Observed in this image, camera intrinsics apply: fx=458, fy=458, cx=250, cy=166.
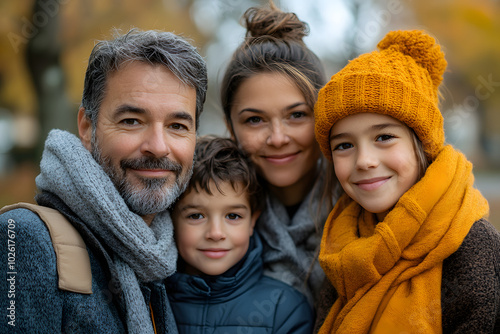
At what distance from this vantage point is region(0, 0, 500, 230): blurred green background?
27.7 ft

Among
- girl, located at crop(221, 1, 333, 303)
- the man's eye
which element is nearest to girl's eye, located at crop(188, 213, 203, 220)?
Answer: girl, located at crop(221, 1, 333, 303)

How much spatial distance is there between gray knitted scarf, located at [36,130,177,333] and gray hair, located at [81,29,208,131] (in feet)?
1.12

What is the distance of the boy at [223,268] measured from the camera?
9.00ft

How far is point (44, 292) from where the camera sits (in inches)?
77.6

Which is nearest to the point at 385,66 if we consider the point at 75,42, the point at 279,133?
the point at 279,133

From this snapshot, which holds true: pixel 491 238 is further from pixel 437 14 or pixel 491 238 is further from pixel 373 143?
pixel 437 14

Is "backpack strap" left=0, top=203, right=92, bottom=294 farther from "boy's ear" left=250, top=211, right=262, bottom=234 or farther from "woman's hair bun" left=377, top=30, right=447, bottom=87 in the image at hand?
"woman's hair bun" left=377, top=30, right=447, bottom=87

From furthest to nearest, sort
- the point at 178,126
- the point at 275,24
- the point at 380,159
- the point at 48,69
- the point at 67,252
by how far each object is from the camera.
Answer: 1. the point at 48,69
2. the point at 275,24
3. the point at 178,126
4. the point at 380,159
5. the point at 67,252

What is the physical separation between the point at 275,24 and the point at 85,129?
5.19 ft

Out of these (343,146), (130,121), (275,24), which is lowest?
(130,121)

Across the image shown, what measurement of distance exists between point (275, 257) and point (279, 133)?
0.83m

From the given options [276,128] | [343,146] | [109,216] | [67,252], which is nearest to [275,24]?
[276,128]

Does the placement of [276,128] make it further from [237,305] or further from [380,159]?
[237,305]

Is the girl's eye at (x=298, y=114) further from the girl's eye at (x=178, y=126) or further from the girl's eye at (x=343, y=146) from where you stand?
the girl's eye at (x=178, y=126)
